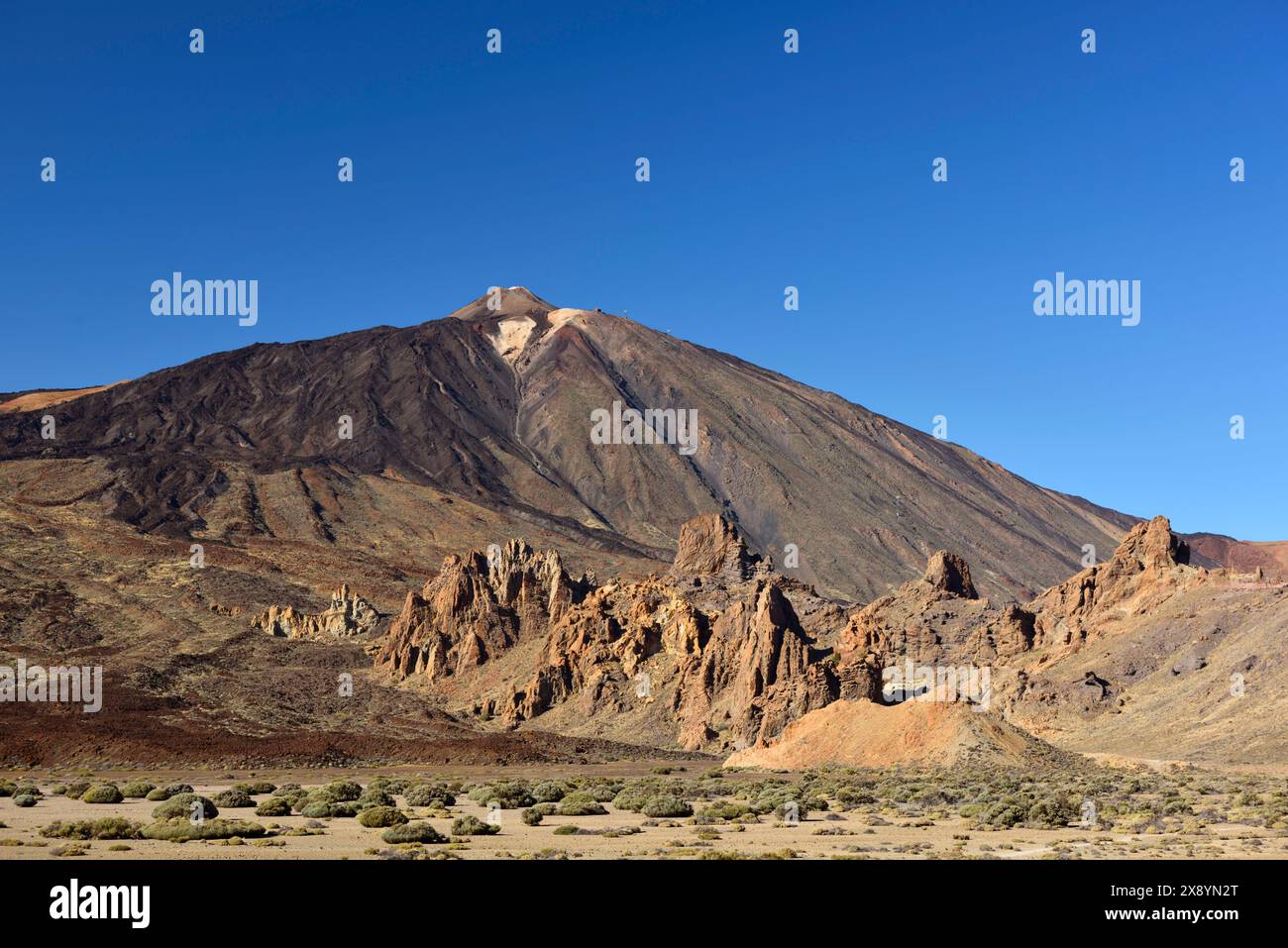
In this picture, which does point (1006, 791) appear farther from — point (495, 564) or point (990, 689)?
point (495, 564)

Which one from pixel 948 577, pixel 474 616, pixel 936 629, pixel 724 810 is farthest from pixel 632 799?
pixel 948 577

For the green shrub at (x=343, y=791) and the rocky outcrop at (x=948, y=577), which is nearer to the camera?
the green shrub at (x=343, y=791)

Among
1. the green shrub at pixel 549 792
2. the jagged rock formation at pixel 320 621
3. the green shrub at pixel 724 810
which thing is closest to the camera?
the green shrub at pixel 724 810

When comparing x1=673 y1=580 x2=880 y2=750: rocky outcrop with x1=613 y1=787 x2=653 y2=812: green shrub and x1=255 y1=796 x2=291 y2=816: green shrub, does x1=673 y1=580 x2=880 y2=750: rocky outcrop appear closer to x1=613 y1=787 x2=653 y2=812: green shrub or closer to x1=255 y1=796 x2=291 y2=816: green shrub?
x1=613 y1=787 x2=653 y2=812: green shrub

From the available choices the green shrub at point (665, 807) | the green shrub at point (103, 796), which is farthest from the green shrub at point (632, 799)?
the green shrub at point (103, 796)

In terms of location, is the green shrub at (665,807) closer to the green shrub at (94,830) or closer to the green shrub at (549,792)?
the green shrub at (549,792)

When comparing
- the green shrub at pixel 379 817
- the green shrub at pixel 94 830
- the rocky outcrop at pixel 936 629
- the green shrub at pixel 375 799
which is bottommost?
the green shrub at pixel 375 799
